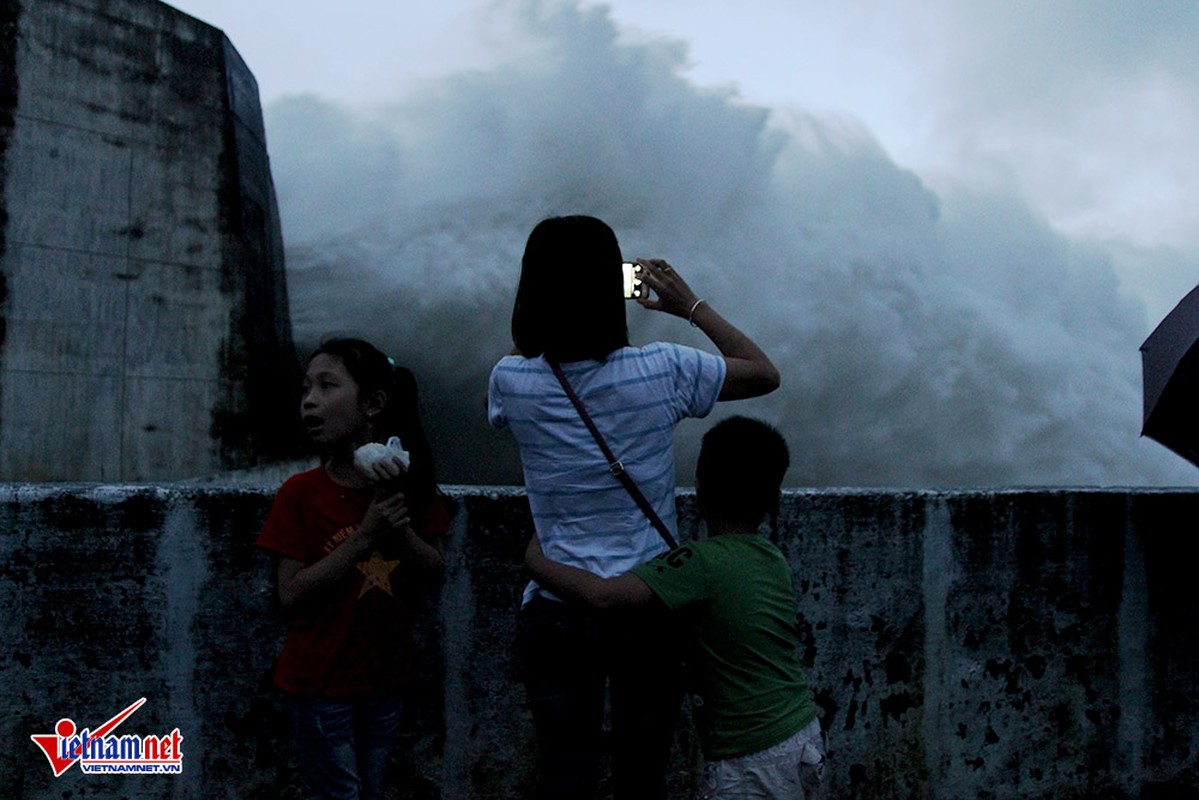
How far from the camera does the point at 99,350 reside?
11.1 m

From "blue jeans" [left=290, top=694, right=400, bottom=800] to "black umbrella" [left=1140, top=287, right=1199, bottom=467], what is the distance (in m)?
2.68

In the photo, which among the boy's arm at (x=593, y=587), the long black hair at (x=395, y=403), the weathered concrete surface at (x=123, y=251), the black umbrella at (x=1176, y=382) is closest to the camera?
the boy's arm at (x=593, y=587)

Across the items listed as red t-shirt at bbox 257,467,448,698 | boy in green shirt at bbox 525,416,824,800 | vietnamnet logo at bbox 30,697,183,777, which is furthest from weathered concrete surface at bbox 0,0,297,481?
boy in green shirt at bbox 525,416,824,800

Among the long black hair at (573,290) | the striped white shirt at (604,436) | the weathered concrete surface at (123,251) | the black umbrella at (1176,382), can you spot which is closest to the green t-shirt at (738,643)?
the striped white shirt at (604,436)

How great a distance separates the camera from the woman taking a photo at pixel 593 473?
2.10 metres

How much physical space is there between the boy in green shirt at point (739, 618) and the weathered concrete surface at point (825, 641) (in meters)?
1.13

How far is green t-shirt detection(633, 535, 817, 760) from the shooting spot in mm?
2104

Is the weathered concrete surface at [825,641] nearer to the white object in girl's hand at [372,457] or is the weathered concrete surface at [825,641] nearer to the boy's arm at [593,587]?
the white object in girl's hand at [372,457]

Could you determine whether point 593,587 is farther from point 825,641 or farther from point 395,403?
point 825,641

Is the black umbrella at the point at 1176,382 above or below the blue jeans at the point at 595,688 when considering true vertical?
above

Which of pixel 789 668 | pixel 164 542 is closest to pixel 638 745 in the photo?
pixel 789 668

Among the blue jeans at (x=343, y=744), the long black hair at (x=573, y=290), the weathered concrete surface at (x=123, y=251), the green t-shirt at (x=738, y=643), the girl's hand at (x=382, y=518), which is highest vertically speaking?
the weathered concrete surface at (x=123, y=251)

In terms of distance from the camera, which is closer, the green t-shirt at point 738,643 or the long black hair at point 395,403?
the green t-shirt at point 738,643

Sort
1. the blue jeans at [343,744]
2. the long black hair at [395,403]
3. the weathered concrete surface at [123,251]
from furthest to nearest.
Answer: the weathered concrete surface at [123,251], the long black hair at [395,403], the blue jeans at [343,744]
